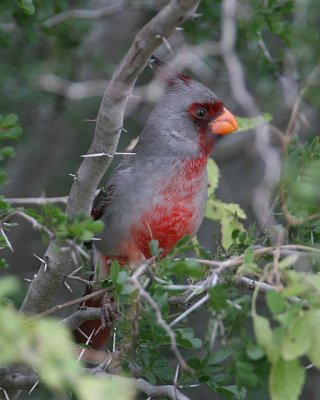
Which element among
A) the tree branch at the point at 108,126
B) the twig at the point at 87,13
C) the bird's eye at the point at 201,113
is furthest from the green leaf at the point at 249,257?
the twig at the point at 87,13

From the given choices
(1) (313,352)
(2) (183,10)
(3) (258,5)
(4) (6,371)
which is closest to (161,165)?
(3) (258,5)

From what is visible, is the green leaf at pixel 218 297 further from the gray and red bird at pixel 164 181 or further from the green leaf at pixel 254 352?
the gray and red bird at pixel 164 181

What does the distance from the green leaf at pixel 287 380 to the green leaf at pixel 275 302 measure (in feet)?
0.41

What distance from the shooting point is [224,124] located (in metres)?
4.02

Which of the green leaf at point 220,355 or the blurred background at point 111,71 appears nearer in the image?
the green leaf at point 220,355

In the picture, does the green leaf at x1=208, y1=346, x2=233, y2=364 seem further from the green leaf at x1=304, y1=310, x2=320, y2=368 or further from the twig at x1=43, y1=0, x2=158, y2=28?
the twig at x1=43, y1=0, x2=158, y2=28

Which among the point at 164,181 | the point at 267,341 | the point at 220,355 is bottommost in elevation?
the point at 164,181

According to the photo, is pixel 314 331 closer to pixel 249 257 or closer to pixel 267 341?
pixel 267 341

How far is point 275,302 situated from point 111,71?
3.53 meters

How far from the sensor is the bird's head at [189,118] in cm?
402

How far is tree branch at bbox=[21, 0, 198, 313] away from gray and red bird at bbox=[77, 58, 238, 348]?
0.49 meters

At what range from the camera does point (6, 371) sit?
10.7 feet

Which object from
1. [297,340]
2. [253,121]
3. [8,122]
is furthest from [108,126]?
[253,121]

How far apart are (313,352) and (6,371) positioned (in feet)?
5.73
